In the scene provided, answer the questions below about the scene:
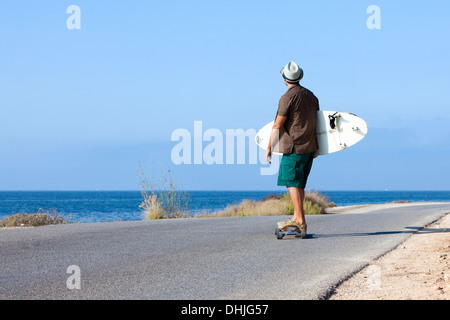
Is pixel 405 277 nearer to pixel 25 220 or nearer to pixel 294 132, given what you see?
pixel 294 132

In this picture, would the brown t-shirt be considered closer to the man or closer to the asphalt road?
the man

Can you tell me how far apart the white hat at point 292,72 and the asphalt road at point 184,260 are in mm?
2522

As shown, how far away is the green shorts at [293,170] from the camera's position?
910 cm

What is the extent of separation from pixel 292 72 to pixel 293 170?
1.51m

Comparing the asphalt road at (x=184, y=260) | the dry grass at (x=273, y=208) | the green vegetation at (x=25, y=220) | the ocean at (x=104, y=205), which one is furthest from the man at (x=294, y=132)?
the dry grass at (x=273, y=208)

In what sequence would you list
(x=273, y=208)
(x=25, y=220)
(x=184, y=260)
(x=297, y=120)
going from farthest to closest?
(x=273, y=208)
(x=25, y=220)
(x=297, y=120)
(x=184, y=260)

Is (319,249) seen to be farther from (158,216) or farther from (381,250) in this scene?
(158,216)

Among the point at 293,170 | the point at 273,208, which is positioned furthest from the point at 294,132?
the point at 273,208

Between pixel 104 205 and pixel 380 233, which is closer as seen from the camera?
pixel 380 233

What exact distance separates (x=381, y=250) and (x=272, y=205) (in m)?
13.5

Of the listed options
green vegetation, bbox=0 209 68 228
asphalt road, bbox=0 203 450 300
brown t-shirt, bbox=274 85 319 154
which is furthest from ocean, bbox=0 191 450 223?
brown t-shirt, bbox=274 85 319 154

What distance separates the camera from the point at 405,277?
6.05 metres

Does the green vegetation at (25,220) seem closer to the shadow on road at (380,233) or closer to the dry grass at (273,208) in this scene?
the dry grass at (273,208)
